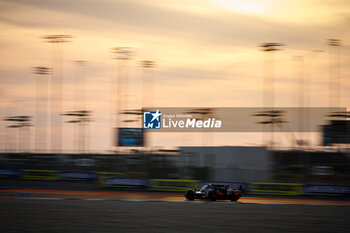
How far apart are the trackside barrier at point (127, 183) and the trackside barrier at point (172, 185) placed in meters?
0.70

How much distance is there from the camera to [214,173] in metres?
41.6

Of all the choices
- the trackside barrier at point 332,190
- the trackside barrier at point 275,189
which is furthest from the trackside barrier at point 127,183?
the trackside barrier at point 332,190

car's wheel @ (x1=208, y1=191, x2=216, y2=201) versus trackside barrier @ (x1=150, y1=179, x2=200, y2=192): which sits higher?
car's wheel @ (x1=208, y1=191, x2=216, y2=201)

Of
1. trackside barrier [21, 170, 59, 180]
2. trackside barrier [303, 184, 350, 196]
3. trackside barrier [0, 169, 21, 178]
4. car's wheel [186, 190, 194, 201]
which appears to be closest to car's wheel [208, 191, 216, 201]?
car's wheel [186, 190, 194, 201]

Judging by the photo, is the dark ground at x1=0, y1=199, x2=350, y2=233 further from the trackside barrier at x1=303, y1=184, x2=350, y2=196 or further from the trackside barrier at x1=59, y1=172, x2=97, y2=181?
the trackside barrier at x1=59, y1=172, x2=97, y2=181

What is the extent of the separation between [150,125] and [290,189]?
22.2 metres

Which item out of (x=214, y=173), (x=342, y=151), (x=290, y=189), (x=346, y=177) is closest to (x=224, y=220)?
(x=290, y=189)

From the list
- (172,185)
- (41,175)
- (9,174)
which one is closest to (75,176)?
(41,175)

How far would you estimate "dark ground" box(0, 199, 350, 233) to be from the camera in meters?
13.4

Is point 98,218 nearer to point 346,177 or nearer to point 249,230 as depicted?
point 249,230

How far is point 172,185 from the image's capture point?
1339 inches

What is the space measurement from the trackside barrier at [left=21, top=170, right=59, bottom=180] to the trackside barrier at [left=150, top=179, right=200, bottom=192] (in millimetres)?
11128

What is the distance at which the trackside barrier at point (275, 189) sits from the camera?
3231 cm

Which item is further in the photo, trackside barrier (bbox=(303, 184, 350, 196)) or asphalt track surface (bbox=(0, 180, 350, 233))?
trackside barrier (bbox=(303, 184, 350, 196))
